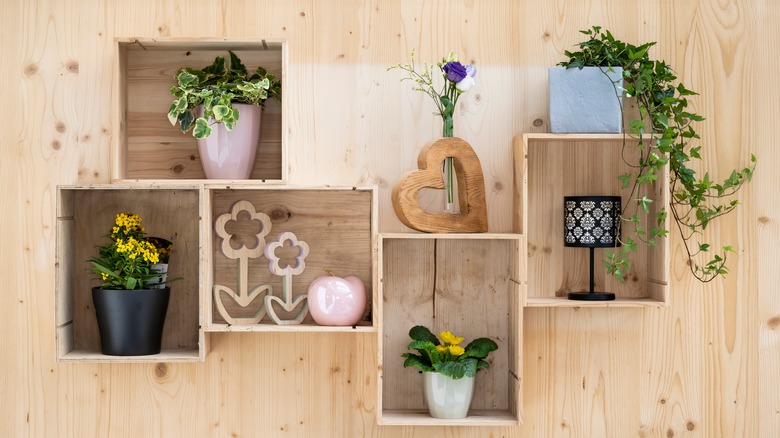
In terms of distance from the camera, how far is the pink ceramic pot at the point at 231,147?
1922 millimetres

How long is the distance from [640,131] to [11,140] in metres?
1.66

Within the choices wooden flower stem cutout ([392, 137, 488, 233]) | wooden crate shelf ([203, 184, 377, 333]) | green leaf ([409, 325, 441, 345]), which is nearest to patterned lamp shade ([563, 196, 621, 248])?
wooden flower stem cutout ([392, 137, 488, 233])

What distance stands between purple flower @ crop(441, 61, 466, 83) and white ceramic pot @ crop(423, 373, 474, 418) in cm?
75

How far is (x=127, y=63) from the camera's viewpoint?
6.71 feet

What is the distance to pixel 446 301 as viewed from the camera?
6.82ft

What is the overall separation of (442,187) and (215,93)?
2.04ft

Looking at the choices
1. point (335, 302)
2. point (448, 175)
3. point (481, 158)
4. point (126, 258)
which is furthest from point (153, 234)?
point (481, 158)

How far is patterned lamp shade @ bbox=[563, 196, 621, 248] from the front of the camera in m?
1.92

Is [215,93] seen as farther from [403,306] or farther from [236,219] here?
[403,306]

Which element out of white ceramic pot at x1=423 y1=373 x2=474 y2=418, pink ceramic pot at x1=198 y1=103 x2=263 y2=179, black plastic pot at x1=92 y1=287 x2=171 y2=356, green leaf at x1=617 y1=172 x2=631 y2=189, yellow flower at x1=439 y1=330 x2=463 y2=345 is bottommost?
white ceramic pot at x1=423 y1=373 x2=474 y2=418

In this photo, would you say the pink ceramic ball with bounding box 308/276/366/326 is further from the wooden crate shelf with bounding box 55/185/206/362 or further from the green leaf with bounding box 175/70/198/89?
the green leaf with bounding box 175/70/198/89

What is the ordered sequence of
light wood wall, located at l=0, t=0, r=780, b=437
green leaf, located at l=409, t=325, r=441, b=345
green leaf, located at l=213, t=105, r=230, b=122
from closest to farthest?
1. green leaf, located at l=213, t=105, r=230, b=122
2. green leaf, located at l=409, t=325, r=441, b=345
3. light wood wall, located at l=0, t=0, r=780, b=437

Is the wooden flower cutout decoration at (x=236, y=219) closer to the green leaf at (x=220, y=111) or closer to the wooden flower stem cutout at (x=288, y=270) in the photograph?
the wooden flower stem cutout at (x=288, y=270)

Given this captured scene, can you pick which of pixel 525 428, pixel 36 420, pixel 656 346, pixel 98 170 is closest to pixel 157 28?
pixel 98 170
